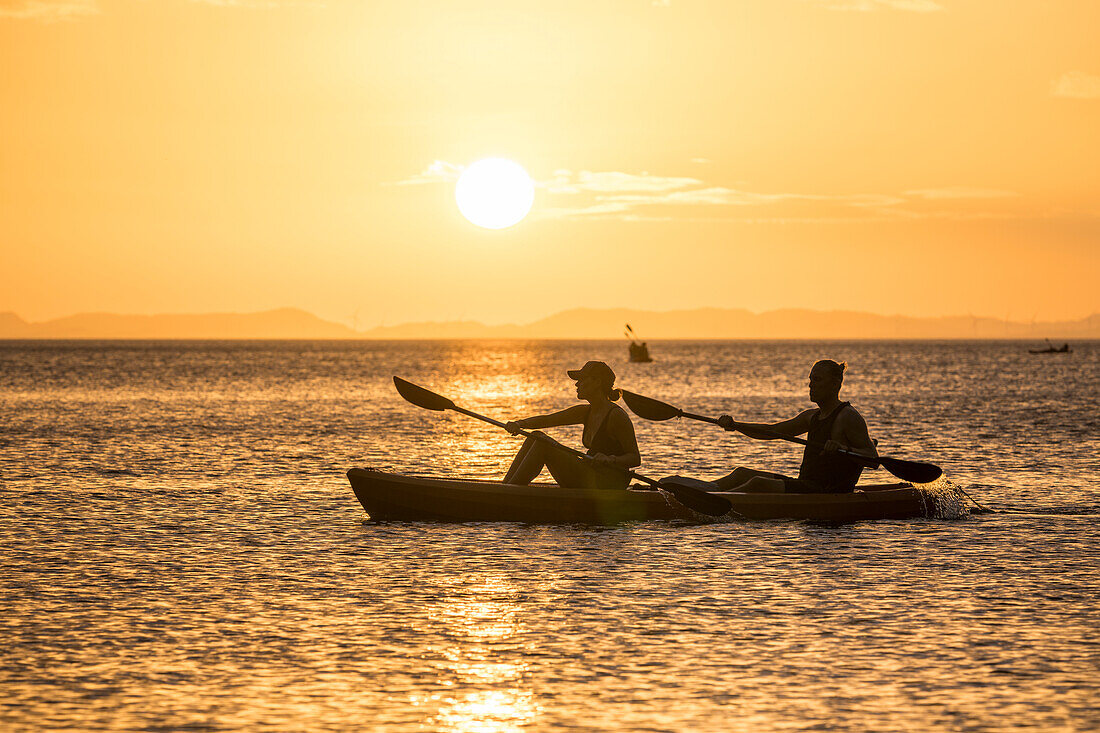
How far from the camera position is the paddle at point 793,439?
18.4 m

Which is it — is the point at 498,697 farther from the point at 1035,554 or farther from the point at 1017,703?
the point at 1035,554

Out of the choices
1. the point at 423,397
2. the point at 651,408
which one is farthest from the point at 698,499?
the point at 423,397

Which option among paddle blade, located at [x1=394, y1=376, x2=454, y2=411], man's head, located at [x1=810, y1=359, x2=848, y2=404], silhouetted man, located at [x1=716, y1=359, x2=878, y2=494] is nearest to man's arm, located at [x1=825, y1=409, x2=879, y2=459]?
silhouetted man, located at [x1=716, y1=359, x2=878, y2=494]

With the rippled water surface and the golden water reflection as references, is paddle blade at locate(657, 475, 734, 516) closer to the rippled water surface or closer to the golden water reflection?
the rippled water surface

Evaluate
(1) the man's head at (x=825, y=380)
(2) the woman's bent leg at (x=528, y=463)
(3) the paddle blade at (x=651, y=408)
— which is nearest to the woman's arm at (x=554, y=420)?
(2) the woman's bent leg at (x=528, y=463)

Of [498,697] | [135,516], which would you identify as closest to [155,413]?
[135,516]

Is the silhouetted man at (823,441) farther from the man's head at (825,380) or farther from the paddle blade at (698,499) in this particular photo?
the paddle blade at (698,499)

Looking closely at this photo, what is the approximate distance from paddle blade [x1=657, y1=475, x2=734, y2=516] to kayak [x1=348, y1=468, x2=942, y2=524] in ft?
0.75

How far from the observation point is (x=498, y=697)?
363 inches

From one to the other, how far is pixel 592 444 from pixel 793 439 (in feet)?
10.3

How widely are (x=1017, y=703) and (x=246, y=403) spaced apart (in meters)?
62.3

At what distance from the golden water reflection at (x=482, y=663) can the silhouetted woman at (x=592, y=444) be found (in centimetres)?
447

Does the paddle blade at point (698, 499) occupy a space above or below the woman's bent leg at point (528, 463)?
below

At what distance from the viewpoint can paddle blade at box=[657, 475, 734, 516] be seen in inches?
717
